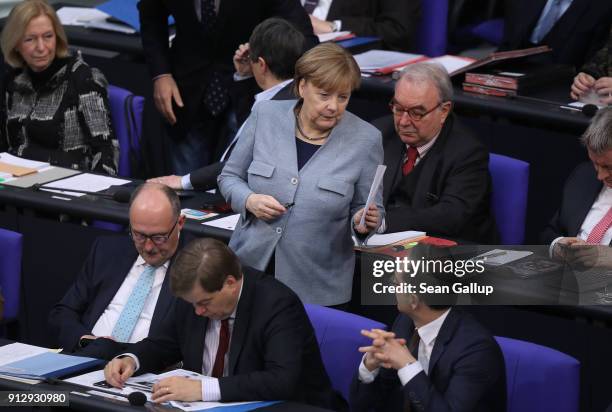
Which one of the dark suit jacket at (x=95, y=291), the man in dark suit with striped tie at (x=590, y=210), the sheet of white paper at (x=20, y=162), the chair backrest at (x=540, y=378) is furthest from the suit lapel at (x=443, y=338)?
the sheet of white paper at (x=20, y=162)

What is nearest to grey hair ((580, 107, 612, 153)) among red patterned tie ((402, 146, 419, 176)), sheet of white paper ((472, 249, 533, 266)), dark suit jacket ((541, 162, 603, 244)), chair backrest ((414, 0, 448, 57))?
dark suit jacket ((541, 162, 603, 244))

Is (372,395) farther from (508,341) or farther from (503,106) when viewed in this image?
(503,106)

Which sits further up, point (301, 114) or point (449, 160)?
point (301, 114)

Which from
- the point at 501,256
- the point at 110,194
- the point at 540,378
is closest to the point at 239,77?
the point at 110,194

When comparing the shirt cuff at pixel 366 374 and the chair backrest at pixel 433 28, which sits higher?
the chair backrest at pixel 433 28

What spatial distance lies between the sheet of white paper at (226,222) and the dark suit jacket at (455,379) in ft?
3.72

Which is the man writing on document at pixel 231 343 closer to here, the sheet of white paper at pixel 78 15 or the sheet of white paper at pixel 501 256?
the sheet of white paper at pixel 501 256

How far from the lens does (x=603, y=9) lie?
19.6 ft

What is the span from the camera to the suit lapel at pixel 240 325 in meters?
3.78

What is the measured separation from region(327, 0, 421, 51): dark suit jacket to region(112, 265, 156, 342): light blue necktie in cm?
264

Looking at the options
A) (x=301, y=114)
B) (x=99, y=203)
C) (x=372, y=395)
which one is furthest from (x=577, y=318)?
(x=99, y=203)

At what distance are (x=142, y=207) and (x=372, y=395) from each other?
40.4 inches

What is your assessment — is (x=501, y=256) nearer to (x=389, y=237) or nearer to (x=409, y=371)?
(x=389, y=237)

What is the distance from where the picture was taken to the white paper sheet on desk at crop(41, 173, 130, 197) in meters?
5.18
